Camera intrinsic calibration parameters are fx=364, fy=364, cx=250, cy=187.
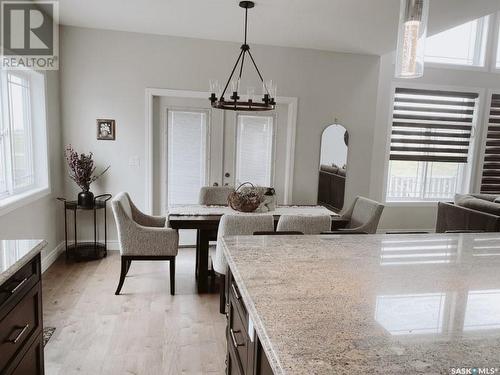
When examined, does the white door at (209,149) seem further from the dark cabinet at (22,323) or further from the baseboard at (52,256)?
the dark cabinet at (22,323)

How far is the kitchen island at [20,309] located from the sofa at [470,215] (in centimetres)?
429

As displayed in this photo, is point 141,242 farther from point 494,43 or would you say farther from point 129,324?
point 494,43

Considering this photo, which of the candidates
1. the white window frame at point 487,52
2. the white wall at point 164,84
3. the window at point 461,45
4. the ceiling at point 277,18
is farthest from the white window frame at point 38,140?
the white window frame at point 487,52

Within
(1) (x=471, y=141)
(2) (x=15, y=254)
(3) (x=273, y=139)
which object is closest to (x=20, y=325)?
(2) (x=15, y=254)

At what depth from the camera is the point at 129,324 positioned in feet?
9.27

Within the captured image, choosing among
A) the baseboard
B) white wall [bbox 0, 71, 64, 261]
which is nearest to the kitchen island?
white wall [bbox 0, 71, 64, 261]

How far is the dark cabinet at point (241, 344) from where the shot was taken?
125 cm

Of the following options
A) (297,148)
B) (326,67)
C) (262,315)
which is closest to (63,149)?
(297,148)

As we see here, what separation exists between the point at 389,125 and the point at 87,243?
465cm

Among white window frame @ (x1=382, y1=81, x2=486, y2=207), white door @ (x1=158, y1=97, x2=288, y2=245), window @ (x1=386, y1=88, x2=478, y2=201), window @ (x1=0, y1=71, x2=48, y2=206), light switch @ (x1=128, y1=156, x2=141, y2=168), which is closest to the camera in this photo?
window @ (x1=0, y1=71, x2=48, y2=206)

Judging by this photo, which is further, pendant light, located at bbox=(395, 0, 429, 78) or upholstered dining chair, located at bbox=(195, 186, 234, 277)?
upholstered dining chair, located at bbox=(195, 186, 234, 277)

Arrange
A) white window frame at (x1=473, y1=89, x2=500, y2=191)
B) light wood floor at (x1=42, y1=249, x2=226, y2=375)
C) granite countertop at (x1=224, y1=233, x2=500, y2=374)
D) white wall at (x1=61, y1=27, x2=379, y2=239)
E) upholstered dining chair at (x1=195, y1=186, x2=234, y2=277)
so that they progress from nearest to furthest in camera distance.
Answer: granite countertop at (x1=224, y1=233, x2=500, y2=374)
light wood floor at (x1=42, y1=249, x2=226, y2=375)
upholstered dining chair at (x1=195, y1=186, x2=234, y2=277)
white wall at (x1=61, y1=27, x2=379, y2=239)
white window frame at (x1=473, y1=89, x2=500, y2=191)

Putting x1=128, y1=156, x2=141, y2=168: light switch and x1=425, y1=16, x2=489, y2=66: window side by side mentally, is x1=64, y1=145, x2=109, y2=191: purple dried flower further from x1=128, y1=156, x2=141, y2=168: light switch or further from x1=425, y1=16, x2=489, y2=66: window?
x1=425, y1=16, x2=489, y2=66: window

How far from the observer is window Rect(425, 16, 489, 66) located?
5758 mm
